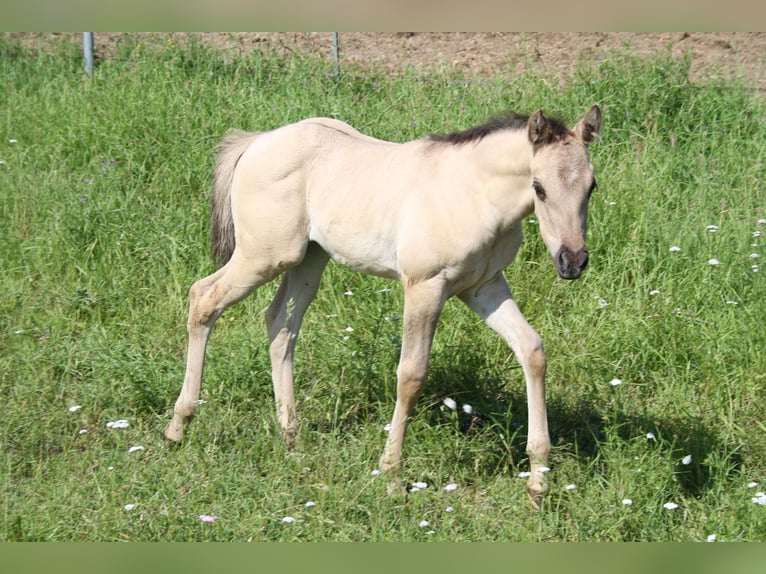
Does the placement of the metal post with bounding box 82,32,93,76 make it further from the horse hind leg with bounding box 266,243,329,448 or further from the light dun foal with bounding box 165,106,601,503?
the horse hind leg with bounding box 266,243,329,448

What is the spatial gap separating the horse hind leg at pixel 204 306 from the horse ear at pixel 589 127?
176 centimetres

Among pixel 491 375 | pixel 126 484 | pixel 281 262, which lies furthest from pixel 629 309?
pixel 126 484

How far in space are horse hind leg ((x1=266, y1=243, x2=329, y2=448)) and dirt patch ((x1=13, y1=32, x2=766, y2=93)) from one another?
13.1 feet

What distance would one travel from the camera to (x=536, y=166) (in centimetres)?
435

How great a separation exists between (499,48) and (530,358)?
539cm

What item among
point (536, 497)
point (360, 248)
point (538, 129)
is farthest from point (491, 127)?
point (536, 497)

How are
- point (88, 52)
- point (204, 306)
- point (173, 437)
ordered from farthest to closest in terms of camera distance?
point (88, 52) → point (204, 306) → point (173, 437)

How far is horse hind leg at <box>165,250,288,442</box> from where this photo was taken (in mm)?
5121

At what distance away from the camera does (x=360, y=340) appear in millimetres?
5750

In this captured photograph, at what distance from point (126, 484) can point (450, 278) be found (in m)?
1.85

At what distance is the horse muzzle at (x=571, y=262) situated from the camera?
4.15 m

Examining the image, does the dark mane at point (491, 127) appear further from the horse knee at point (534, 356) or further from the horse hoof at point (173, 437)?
the horse hoof at point (173, 437)

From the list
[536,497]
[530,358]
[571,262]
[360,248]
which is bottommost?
[536,497]

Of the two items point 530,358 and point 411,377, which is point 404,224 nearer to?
point 411,377
